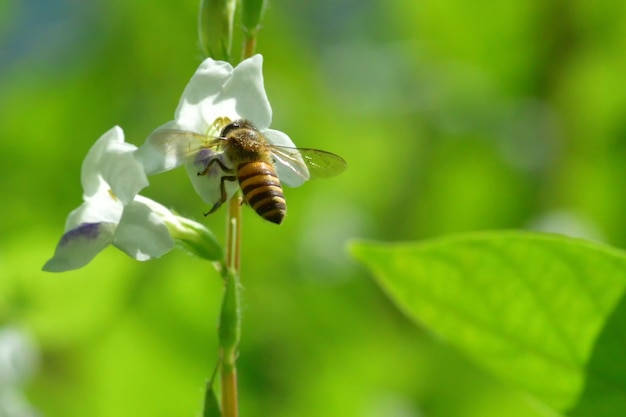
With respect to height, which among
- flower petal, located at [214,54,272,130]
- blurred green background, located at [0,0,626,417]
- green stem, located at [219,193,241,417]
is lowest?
green stem, located at [219,193,241,417]

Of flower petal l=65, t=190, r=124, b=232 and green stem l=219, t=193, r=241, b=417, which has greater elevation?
flower petal l=65, t=190, r=124, b=232

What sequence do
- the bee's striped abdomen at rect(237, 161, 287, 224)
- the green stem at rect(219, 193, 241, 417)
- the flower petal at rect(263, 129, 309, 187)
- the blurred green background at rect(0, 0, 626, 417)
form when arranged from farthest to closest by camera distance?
the blurred green background at rect(0, 0, 626, 417), the flower petal at rect(263, 129, 309, 187), the bee's striped abdomen at rect(237, 161, 287, 224), the green stem at rect(219, 193, 241, 417)

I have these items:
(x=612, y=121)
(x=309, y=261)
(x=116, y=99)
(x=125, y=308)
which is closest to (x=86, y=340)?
(x=125, y=308)

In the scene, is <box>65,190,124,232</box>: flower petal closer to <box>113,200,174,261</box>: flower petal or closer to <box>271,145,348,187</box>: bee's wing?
<box>113,200,174,261</box>: flower petal

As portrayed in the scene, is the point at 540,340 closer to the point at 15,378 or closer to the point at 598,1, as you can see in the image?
the point at 15,378

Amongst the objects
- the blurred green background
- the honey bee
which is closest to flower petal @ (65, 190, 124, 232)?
the honey bee

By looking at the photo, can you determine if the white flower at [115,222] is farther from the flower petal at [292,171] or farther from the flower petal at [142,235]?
the flower petal at [292,171]
